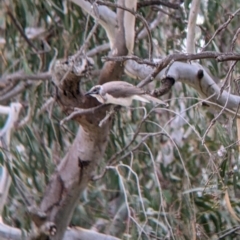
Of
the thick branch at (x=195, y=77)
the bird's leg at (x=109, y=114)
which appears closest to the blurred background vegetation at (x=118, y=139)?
the thick branch at (x=195, y=77)

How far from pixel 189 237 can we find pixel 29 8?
1055 mm

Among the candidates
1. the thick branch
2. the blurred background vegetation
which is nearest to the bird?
the thick branch

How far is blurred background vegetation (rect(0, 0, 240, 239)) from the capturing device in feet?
8.77

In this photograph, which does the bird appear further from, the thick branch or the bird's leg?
the thick branch

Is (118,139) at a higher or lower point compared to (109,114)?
lower

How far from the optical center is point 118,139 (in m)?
2.94

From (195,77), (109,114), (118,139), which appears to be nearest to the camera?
(109,114)

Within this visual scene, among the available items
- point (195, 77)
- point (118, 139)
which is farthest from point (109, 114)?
point (118, 139)

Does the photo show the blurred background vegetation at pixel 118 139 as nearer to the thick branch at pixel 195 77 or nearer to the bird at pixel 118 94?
the thick branch at pixel 195 77

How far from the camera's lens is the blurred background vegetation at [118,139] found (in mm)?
2674

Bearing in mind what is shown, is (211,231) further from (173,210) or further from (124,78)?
(124,78)

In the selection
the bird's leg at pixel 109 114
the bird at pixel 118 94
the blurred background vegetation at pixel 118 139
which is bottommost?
the blurred background vegetation at pixel 118 139

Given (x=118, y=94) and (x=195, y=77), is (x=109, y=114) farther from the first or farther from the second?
(x=195, y=77)

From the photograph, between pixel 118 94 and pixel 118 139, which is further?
pixel 118 139
